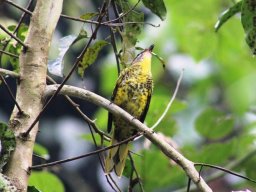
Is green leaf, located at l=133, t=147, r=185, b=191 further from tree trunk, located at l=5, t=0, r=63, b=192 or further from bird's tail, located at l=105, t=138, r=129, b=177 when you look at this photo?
tree trunk, located at l=5, t=0, r=63, b=192

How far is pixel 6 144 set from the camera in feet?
4.30

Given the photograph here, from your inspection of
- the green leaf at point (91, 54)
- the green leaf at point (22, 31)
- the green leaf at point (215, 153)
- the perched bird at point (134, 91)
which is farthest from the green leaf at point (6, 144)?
the green leaf at point (215, 153)

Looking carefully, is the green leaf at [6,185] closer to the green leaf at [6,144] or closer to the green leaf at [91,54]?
the green leaf at [6,144]

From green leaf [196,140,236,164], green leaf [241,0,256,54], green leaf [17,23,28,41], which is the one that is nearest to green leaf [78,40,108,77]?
green leaf [17,23,28,41]

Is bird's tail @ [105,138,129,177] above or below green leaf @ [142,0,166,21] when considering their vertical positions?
below

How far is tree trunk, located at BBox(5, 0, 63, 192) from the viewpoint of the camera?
1.32 meters

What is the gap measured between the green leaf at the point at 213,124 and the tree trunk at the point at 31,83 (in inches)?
40.2

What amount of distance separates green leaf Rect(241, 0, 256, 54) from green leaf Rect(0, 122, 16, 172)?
565 mm

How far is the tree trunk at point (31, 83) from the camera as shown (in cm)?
132

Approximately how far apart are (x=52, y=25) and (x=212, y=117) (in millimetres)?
1023

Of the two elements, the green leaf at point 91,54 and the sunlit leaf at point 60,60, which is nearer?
the sunlit leaf at point 60,60

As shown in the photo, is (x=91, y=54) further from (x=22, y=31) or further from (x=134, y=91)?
(x=134, y=91)

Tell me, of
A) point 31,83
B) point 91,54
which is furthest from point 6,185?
point 91,54

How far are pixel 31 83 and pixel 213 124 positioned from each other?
3.60 ft
